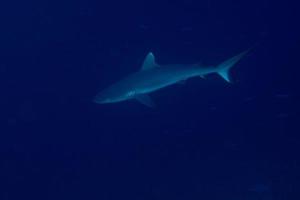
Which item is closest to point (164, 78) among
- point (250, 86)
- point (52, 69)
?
point (250, 86)

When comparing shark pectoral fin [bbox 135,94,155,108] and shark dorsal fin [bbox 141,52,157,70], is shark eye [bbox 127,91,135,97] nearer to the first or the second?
shark pectoral fin [bbox 135,94,155,108]

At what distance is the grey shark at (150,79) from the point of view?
925cm

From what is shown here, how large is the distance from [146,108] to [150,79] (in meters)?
5.24

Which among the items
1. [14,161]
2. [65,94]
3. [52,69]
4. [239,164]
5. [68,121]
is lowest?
[239,164]

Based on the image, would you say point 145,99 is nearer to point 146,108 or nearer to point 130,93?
point 130,93

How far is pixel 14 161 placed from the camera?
14906mm

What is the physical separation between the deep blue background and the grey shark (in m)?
4.83

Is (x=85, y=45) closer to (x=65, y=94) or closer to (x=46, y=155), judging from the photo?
(x=65, y=94)

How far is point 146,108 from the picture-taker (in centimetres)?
1468

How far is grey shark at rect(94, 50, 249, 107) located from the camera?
9.25m

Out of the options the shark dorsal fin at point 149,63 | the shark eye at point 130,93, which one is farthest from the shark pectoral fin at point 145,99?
the shark dorsal fin at point 149,63

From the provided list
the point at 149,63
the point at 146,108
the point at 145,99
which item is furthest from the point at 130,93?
the point at 146,108

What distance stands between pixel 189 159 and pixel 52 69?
5918 mm

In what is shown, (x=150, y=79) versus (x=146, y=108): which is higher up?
(x=146, y=108)
